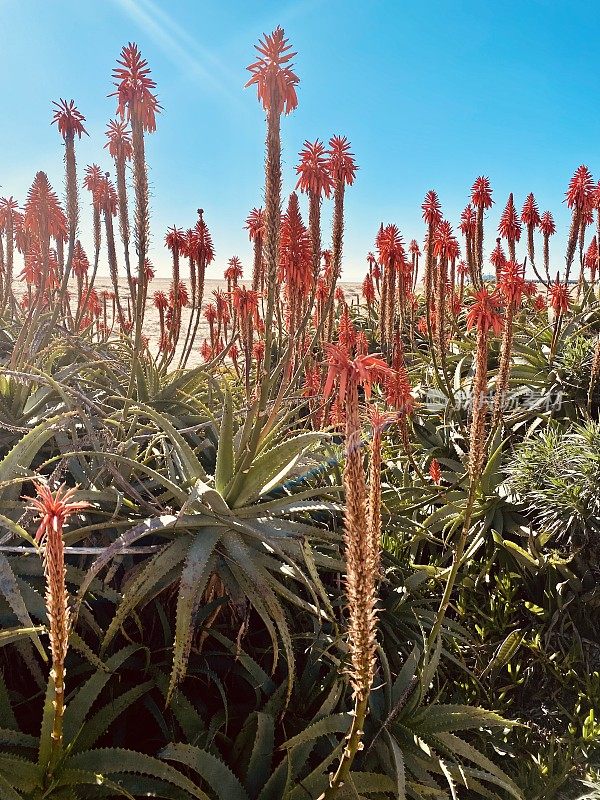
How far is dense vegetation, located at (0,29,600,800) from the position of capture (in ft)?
6.47

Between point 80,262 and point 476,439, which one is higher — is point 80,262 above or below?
above

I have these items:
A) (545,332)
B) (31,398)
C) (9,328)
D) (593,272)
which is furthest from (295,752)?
(593,272)

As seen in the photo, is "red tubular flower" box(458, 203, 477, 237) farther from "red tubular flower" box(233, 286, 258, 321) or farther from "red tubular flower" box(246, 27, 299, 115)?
"red tubular flower" box(246, 27, 299, 115)

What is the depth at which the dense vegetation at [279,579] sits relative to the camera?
1.97 meters

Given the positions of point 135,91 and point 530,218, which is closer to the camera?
point 135,91

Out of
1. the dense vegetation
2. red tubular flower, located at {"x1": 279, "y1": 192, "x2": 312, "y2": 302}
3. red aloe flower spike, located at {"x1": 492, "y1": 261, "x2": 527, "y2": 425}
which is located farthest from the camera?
red tubular flower, located at {"x1": 279, "y1": 192, "x2": 312, "y2": 302}

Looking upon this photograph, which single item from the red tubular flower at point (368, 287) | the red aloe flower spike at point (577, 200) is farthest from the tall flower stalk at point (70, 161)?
the red tubular flower at point (368, 287)

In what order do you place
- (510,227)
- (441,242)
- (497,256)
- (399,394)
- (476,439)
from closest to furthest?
(476,439), (399,394), (441,242), (510,227), (497,256)

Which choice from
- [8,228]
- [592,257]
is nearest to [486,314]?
[8,228]

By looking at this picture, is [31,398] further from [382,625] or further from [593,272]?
[593,272]

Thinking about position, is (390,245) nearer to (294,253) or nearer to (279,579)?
(294,253)

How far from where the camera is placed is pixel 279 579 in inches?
107

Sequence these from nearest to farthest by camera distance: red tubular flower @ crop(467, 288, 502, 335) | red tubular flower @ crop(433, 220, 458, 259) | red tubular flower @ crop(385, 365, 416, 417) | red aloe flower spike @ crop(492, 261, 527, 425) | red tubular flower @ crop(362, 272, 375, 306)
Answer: red tubular flower @ crop(467, 288, 502, 335)
red aloe flower spike @ crop(492, 261, 527, 425)
red tubular flower @ crop(385, 365, 416, 417)
red tubular flower @ crop(433, 220, 458, 259)
red tubular flower @ crop(362, 272, 375, 306)

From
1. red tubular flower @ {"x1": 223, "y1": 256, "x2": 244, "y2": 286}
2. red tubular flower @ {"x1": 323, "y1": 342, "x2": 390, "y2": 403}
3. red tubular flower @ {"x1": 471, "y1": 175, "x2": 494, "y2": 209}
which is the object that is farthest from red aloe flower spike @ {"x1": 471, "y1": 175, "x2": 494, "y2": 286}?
red tubular flower @ {"x1": 323, "y1": 342, "x2": 390, "y2": 403}
